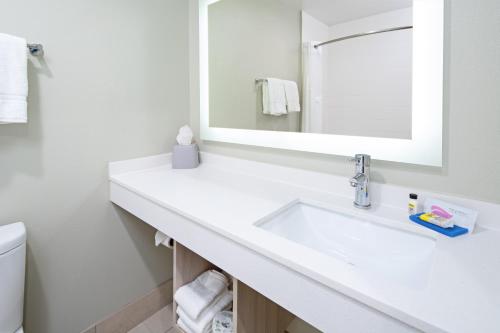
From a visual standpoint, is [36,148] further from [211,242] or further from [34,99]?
[211,242]

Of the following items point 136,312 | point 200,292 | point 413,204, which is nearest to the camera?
point 413,204

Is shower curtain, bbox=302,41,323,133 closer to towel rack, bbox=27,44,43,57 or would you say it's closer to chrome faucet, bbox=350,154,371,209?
chrome faucet, bbox=350,154,371,209

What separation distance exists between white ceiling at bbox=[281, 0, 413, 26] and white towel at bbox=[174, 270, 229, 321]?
50.3 inches

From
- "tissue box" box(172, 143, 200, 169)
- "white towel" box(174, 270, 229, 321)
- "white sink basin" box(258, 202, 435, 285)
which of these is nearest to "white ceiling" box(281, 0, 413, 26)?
"white sink basin" box(258, 202, 435, 285)

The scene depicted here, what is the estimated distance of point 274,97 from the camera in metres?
1.26

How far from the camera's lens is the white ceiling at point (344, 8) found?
0.92m

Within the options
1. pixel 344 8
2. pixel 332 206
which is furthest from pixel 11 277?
pixel 344 8

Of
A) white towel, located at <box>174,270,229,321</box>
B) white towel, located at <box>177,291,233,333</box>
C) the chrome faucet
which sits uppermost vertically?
the chrome faucet

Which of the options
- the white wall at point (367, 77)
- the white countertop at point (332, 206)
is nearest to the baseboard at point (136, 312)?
the white countertop at point (332, 206)

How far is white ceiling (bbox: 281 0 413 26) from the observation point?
0.92m

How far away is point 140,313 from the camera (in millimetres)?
1532

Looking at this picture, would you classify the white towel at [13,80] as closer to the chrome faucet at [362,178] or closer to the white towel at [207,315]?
the white towel at [207,315]

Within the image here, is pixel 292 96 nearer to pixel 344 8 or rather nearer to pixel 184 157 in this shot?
pixel 344 8

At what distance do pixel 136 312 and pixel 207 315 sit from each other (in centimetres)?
61
